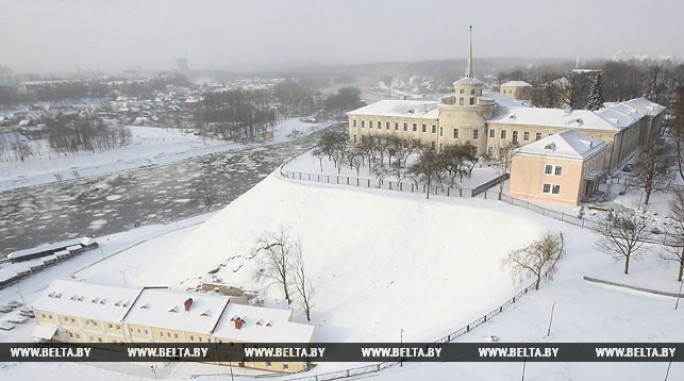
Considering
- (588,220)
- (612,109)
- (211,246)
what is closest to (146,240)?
(211,246)

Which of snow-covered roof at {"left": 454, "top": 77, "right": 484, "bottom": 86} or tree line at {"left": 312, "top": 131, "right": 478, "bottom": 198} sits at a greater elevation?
snow-covered roof at {"left": 454, "top": 77, "right": 484, "bottom": 86}

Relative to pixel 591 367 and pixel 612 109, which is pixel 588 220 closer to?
pixel 591 367

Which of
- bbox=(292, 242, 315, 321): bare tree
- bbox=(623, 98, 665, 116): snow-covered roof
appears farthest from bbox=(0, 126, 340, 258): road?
bbox=(623, 98, 665, 116): snow-covered roof

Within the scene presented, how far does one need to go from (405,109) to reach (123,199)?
137 ft

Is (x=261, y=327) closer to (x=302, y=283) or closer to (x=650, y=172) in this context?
(x=302, y=283)

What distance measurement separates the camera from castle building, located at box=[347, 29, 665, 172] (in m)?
43.0

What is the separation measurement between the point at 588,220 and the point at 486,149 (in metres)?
19.4

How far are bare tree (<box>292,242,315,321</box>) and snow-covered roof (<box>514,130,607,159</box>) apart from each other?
65.2 feet

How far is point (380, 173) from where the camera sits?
41094 millimetres

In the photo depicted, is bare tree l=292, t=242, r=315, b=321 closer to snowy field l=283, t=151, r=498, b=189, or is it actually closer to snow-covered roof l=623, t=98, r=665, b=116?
snowy field l=283, t=151, r=498, b=189

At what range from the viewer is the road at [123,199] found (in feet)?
165

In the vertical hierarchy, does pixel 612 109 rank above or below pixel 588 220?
above

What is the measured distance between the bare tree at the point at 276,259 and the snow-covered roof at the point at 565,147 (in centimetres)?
2057

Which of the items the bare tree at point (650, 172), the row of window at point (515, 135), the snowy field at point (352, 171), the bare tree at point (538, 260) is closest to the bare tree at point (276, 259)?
the snowy field at point (352, 171)
